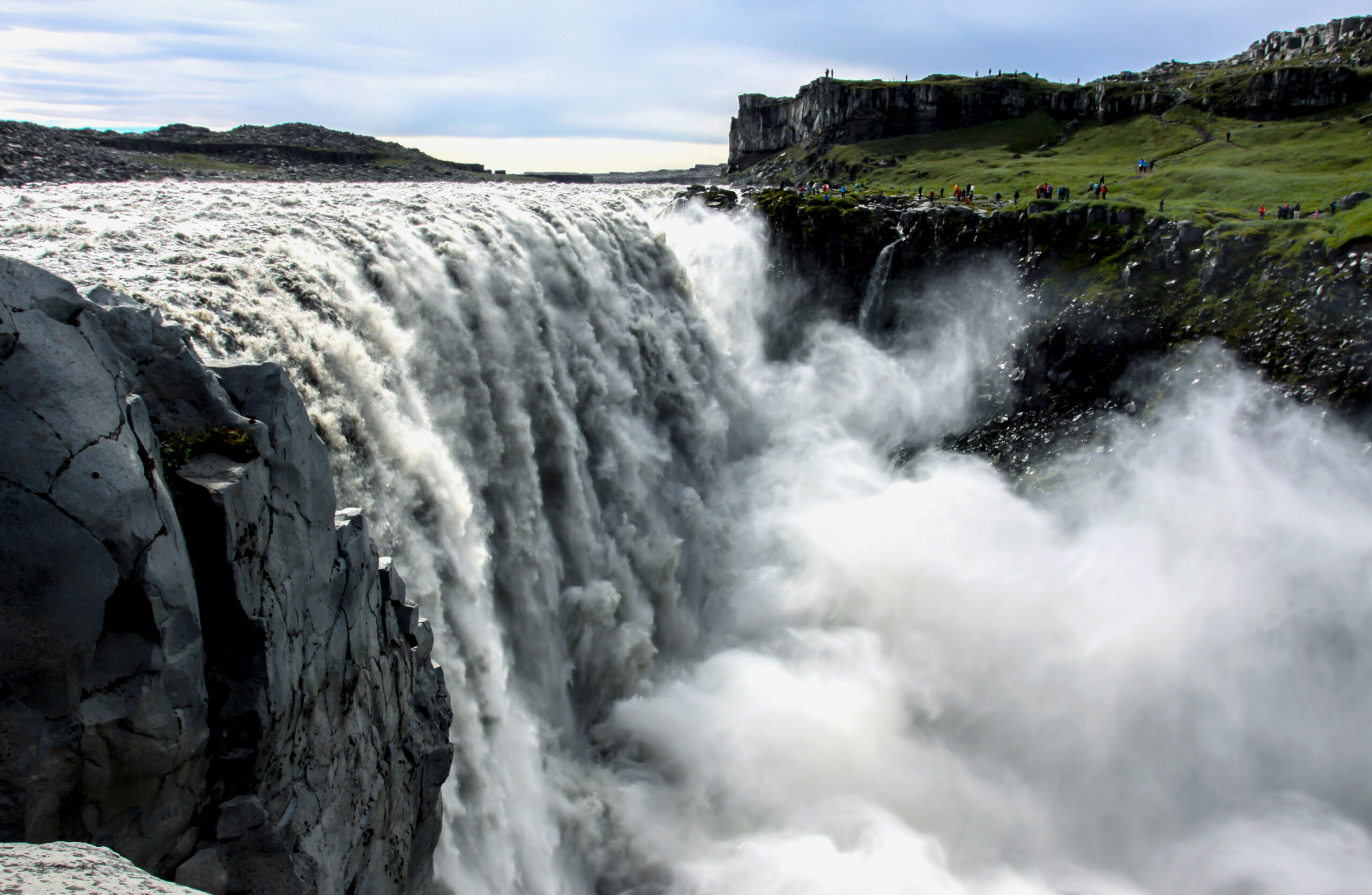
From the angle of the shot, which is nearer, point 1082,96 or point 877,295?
point 877,295

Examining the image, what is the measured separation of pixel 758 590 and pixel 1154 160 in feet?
172

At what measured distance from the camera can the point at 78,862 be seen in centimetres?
486

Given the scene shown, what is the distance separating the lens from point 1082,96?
7944cm

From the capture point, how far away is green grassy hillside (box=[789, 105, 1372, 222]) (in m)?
40.2

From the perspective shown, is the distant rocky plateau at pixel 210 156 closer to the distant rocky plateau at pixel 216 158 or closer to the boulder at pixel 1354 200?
the distant rocky plateau at pixel 216 158

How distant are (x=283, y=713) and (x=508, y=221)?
2054cm

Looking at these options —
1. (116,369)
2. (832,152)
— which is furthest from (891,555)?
(832,152)

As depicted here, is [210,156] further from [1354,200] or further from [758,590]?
[1354,200]

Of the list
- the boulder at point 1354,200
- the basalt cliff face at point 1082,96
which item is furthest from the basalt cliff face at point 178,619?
the basalt cliff face at point 1082,96

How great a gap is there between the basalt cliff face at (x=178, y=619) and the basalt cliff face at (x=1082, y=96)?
8167 cm

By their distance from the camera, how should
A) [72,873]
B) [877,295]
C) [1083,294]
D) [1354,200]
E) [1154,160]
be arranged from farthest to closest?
[1154,160]
[877,295]
[1083,294]
[1354,200]
[72,873]

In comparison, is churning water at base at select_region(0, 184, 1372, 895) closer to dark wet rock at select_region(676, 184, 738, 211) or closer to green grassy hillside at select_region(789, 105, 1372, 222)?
dark wet rock at select_region(676, 184, 738, 211)

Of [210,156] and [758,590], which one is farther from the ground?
[210,156]

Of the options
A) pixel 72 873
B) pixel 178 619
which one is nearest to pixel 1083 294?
pixel 178 619
